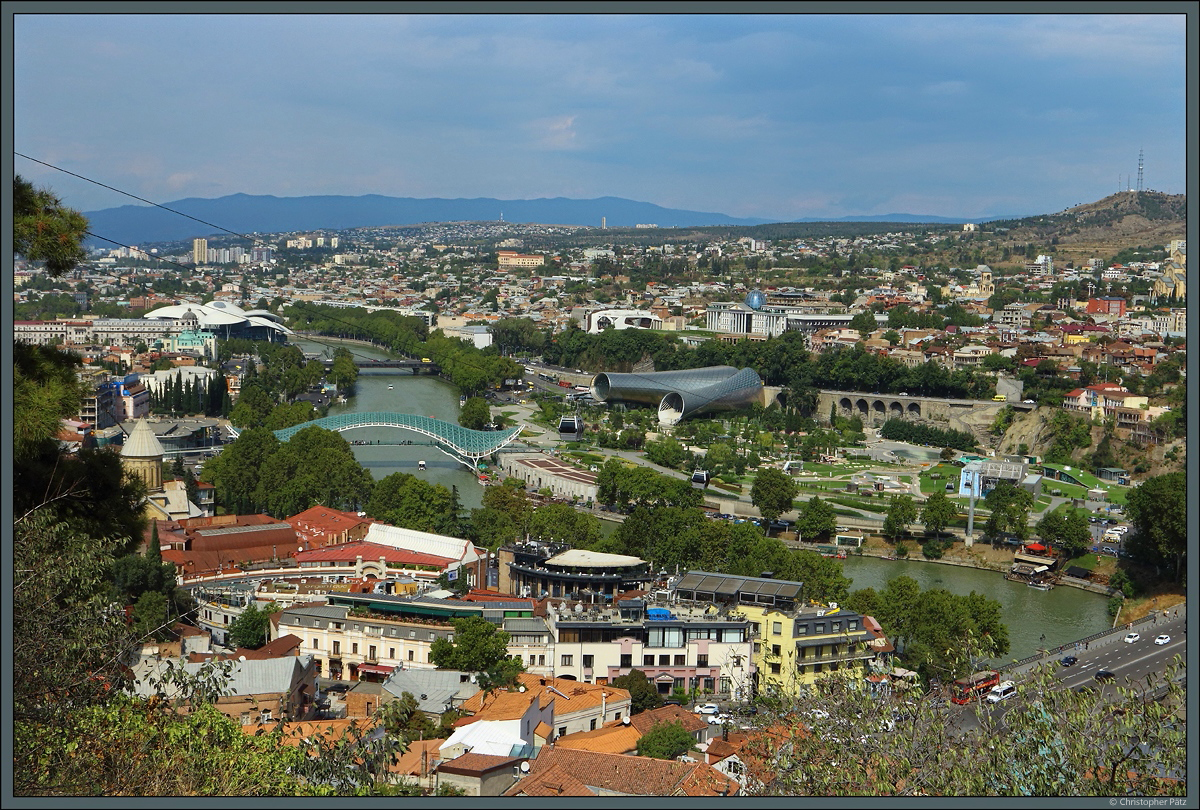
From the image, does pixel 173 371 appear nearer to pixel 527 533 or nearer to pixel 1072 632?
pixel 527 533

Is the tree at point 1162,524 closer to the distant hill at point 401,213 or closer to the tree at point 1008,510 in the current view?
the tree at point 1008,510

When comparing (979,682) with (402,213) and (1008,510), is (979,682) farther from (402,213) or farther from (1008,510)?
(402,213)

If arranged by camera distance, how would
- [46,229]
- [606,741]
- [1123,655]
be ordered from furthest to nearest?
[1123,655], [606,741], [46,229]

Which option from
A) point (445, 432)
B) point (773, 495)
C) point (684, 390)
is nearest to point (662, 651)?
point (773, 495)

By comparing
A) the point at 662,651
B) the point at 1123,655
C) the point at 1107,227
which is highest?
the point at 1107,227

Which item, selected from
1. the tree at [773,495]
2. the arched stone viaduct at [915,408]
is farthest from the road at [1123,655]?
the arched stone viaduct at [915,408]

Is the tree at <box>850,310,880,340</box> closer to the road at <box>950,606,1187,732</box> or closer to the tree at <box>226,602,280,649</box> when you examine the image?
the road at <box>950,606,1187,732</box>
